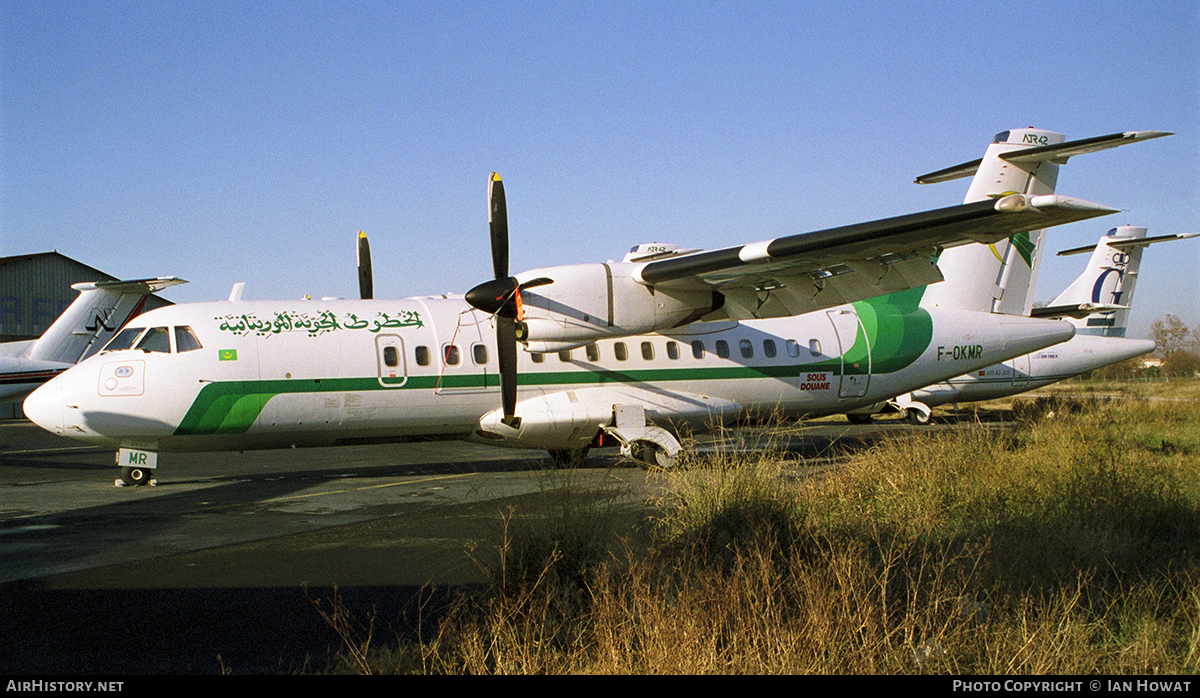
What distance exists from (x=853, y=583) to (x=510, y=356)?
894cm

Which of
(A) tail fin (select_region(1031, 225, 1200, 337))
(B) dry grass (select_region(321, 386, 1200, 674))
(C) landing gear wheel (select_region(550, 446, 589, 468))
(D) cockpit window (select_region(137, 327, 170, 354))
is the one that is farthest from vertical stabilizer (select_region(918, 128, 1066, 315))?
(D) cockpit window (select_region(137, 327, 170, 354))

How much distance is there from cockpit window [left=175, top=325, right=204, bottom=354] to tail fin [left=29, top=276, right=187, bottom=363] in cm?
1344

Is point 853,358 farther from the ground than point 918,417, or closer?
farther from the ground

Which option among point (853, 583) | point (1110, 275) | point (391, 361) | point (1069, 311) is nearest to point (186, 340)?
point (391, 361)

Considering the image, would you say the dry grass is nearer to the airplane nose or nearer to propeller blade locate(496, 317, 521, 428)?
propeller blade locate(496, 317, 521, 428)

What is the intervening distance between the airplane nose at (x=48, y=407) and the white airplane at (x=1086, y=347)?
20.2 m

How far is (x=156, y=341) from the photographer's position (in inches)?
484

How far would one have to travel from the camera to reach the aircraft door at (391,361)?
13047 mm

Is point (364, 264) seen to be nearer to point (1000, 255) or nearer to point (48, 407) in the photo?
point (48, 407)

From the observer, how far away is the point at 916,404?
24531mm

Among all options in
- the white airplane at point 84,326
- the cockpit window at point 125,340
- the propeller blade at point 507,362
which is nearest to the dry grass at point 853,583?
the propeller blade at point 507,362

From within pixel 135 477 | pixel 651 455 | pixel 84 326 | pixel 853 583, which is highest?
pixel 84 326

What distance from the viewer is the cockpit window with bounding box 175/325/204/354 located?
40.2ft

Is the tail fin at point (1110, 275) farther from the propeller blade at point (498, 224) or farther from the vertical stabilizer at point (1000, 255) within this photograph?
the propeller blade at point (498, 224)
